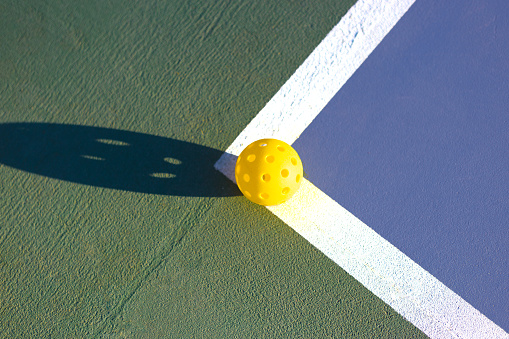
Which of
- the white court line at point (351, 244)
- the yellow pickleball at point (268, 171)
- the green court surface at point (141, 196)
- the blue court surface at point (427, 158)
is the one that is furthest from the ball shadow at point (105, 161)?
the blue court surface at point (427, 158)

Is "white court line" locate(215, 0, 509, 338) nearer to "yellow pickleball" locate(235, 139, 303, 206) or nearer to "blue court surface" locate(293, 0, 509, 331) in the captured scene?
"blue court surface" locate(293, 0, 509, 331)

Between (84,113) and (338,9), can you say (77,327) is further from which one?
(338,9)

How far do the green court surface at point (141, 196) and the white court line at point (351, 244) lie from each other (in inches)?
3.9

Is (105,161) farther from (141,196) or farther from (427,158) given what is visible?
(427,158)

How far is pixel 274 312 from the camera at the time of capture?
3535 millimetres

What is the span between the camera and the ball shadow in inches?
139

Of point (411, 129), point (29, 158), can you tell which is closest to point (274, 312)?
point (411, 129)

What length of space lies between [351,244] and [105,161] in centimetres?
234

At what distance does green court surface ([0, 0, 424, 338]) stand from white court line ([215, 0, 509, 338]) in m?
0.10

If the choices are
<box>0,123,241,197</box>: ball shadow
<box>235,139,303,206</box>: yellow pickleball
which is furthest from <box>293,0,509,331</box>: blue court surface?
<box>0,123,241,197</box>: ball shadow

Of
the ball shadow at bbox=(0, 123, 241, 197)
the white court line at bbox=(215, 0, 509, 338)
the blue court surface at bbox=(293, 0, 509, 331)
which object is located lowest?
the ball shadow at bbox=(0, 123, 241, 197)

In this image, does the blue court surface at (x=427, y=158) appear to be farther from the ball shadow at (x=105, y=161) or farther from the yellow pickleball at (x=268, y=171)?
the ball shadow at (x=105, y=161)

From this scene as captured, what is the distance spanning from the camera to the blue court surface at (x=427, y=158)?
3.59 metres

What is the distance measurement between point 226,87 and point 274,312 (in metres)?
2.08
